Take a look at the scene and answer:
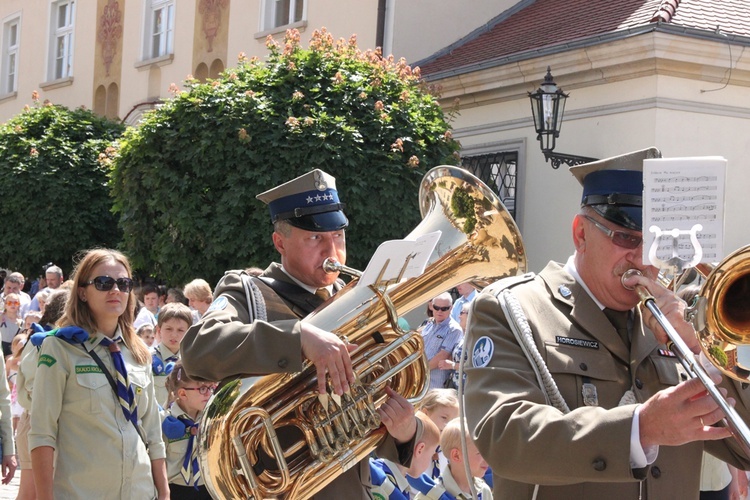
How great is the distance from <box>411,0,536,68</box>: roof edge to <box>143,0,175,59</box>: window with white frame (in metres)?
7.49

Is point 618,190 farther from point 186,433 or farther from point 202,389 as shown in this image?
point 186,433

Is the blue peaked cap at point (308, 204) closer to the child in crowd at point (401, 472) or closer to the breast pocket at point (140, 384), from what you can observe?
the child in crowd at point (401, 472)

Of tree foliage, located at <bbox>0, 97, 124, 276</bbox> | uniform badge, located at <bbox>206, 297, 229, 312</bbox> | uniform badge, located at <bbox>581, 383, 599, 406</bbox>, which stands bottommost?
uniform badge, located at <bbox>581, 383, 599, 406</bbox>

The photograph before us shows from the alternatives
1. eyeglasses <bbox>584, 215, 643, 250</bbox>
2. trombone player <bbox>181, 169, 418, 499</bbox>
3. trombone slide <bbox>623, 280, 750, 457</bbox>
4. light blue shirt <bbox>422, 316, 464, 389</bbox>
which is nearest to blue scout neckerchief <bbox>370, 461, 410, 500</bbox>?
trombone player <bbox>181, 169, 418, 499</bbox>

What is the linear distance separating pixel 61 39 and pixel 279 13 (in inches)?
353

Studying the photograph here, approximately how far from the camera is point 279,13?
65.3ft

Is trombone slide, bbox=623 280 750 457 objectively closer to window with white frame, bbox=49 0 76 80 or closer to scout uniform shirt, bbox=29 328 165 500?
scout uniform shirt, bbox=29 328 165 500

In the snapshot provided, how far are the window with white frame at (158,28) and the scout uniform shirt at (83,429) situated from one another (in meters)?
18.3

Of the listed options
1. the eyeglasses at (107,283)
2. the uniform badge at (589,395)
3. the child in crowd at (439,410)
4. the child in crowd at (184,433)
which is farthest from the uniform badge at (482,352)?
the child in crowd at (439,410)

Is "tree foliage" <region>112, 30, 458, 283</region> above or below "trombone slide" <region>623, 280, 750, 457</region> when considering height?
above

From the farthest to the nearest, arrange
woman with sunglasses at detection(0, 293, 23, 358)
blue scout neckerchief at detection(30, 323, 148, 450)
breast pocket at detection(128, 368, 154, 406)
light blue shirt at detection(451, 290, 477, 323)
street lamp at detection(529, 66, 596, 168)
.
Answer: woman with sunglasses at detection(0, 293, 23, 358) → street lamp at detection(529, 66, 596, 168) → light blue shirt at detection(451, 290, 477, 323) → breast pocket at detection(128, 368, 154, 406) → blue scout neckerchief at detection(30, 323, 148, 450)

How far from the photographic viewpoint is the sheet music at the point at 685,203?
9.12 ft

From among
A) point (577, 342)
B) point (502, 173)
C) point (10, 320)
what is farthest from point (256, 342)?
point (502, 173)

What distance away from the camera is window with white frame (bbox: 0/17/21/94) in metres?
28.9
